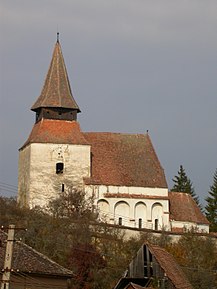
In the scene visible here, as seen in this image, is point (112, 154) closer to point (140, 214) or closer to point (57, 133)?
point (57, 133)

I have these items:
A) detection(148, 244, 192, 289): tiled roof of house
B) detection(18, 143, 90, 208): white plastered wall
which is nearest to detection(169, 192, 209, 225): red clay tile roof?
detection(18, 143, 90, 208): white plastered wall

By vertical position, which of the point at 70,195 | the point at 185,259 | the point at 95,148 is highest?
the point at 95,148

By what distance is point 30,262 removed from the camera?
119 ft

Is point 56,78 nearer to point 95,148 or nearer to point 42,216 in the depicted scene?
point 95,148

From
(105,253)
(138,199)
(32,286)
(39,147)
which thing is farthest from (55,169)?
→ (32,286)

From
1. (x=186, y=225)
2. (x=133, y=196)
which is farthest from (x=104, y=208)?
(x=186, y=225)

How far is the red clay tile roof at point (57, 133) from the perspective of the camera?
7300cm

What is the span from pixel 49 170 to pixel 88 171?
3.25 m

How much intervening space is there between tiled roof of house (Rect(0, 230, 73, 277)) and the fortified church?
3336 centimetres

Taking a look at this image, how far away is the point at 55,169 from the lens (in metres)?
72.4

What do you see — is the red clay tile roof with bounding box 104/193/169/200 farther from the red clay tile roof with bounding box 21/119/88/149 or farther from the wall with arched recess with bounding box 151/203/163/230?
the red clay tile roof with bounding box 21/119/88/149

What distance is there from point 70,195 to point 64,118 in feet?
26.9

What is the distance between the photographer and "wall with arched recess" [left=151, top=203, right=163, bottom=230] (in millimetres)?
73438

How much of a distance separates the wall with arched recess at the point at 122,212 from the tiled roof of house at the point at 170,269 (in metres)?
26.8
